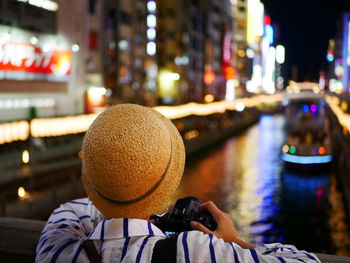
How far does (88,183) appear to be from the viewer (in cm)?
180

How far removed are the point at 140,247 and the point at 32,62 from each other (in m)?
27.0

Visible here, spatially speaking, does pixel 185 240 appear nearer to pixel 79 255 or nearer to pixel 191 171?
pixel 79 255

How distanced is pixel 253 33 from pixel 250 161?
91.8 metres

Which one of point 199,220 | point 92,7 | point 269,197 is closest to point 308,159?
point 269,197

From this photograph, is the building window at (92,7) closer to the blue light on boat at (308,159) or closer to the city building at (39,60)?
the city building at (39,60)

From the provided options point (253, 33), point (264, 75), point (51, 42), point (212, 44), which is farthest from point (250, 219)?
point (264, 75)

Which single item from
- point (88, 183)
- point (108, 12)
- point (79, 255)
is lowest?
point (79, 255)

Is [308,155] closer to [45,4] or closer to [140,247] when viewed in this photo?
[45,4]

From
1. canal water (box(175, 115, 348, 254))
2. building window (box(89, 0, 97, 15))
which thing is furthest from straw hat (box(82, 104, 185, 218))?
building window (box(89, 0, 97, 15))

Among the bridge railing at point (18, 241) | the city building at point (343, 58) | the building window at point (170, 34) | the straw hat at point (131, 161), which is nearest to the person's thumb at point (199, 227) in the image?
the straw hat at point (131, 161)

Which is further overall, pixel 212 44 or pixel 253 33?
pixel 253 33

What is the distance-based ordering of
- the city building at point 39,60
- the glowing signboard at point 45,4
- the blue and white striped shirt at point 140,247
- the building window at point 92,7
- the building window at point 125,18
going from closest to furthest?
the blue and white striped shirt at point 140,247 → the city building at point 39,60 → the glowing signboard at point 45,4 → the building window at point 92,7 → the building window at point 125,18

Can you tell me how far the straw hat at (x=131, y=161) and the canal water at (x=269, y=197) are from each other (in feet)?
33.6

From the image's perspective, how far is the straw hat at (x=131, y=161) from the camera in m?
1.62
